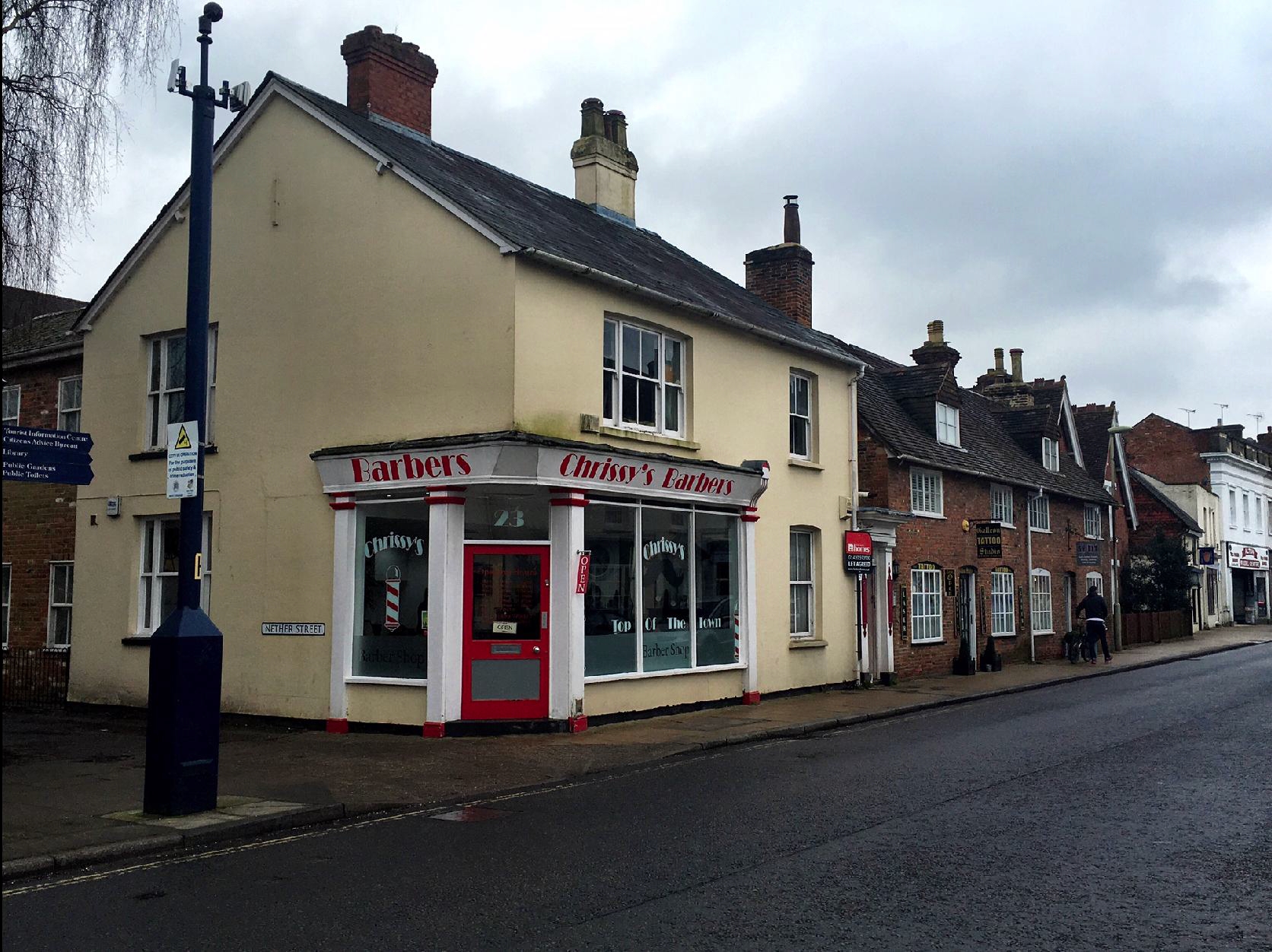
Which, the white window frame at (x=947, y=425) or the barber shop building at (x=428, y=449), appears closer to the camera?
the barber shop building at (x=428, y=449)

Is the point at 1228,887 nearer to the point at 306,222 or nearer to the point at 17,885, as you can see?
the point at 17,885

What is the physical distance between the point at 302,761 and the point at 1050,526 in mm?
24756

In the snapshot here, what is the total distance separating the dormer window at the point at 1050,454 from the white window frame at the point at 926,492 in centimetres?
903

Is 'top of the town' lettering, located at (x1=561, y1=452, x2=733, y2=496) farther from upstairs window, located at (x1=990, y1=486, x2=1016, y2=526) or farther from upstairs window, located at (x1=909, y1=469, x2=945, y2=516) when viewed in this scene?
upstairs window, located at (x1=990, y1=486, x2=1016, y2=526)

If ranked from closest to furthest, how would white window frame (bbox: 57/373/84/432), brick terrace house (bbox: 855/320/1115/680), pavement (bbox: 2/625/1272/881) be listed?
1. pavement (bbox: 2/625/1272/881)
2. white window frame (bbox: 57/373/84/432)
3. brick terrace house (bbox: 855/320/1115/680)

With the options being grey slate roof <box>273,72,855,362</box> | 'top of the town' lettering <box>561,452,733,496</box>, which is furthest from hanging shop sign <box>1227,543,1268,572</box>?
'top of the town' lettering <box>561,452,733,496</box>

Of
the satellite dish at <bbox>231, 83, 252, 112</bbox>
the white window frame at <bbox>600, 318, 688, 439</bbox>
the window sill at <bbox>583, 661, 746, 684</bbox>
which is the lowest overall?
the window sill at <bbox>583, 661, 746, 684</bbox>

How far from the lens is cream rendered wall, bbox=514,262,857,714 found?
1523 cm

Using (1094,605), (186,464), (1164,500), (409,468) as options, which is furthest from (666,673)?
(1164,500)

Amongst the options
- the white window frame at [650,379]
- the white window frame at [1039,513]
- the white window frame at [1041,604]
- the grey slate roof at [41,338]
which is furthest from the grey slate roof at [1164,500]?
the grey slate roof at [41,338]

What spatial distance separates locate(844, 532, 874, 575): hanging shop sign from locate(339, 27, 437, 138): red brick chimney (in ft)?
34.7

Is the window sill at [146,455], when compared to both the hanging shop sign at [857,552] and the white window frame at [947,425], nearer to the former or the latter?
the hanging shop sign at [857,552]

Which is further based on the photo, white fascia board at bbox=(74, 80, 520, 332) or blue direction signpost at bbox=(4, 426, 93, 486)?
white fascia board at bbox=(74, 80, 520, 332)

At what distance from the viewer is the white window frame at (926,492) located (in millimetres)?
24656
